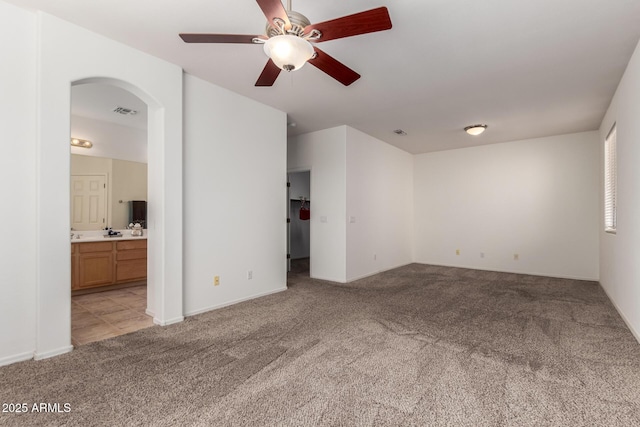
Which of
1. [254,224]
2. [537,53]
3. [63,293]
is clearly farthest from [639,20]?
[63,293]

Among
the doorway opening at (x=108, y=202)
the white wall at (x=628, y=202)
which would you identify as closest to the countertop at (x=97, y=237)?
the doorway opening at (x=108, y=202)

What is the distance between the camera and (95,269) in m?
4.62

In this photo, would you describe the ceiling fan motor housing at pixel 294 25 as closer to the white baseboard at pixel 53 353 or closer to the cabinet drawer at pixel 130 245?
the white baseboard at pixel 53 353

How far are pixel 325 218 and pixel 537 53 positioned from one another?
360 centimetres

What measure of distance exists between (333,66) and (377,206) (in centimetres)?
407

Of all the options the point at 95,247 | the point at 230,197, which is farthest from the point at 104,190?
the point at 230,197

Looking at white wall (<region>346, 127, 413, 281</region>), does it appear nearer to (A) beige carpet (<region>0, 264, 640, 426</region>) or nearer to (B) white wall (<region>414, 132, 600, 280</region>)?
(B) white wall (<region>414, 132, 600, 280</region>)

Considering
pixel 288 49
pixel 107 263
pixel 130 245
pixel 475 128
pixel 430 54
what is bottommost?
pixel 107 263

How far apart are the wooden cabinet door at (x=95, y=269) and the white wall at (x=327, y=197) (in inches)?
126

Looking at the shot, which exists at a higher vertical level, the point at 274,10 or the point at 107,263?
the point at 274,10

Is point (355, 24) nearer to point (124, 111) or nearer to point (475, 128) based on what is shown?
point (475, 128)

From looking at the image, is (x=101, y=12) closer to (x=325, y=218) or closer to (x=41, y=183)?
(x=41, y=183)

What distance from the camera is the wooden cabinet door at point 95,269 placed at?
448 cm

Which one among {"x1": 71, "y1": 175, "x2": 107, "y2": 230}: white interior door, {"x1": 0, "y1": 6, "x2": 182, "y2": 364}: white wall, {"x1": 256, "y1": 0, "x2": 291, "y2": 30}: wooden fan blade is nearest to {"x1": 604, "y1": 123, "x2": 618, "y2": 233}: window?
{"x1": 256, "y1": 0, "x2": 291, "y2": 30}: wooden fan blade
